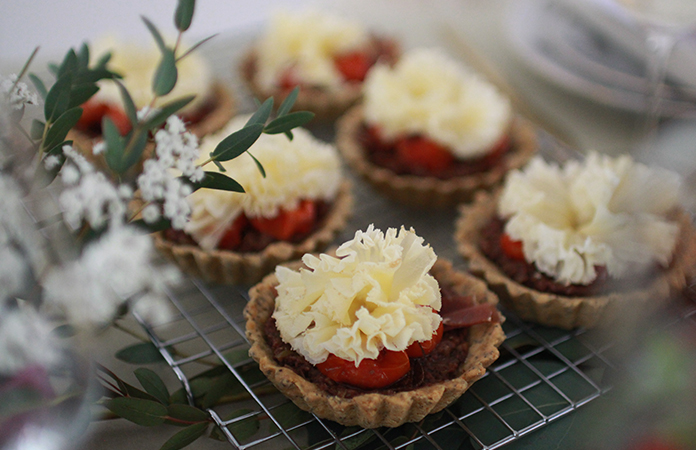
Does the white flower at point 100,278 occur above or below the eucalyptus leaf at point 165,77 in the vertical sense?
below

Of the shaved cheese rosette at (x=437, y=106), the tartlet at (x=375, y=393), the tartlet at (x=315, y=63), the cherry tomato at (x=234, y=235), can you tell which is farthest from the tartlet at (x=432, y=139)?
the tartlet at (x=375, y=393)

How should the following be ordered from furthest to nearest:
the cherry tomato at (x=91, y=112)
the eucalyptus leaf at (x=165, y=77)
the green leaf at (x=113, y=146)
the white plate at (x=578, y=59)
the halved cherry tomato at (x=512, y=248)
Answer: the white plate at (x=578, y=59) < the cherry tomato at (x=91, y=112) < the halved cherry tomato at (x=512, y=248) < the eucalyptus leaf at (x=165, y=77) < the green leaf at (x=113, y=146)

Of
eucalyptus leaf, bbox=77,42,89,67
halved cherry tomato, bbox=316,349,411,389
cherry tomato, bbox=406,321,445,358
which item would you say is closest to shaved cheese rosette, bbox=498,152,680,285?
cherry tomato, bbox=406,321,445,358

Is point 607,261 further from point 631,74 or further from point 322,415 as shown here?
point 631,74

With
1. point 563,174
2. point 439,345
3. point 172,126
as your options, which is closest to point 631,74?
point 563,174

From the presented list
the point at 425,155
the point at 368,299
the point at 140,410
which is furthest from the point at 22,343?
the point at 425,155

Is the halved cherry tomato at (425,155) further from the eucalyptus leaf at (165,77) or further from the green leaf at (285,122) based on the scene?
the eucalyptus leaf at (165,77)

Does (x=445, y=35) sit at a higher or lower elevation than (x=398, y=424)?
higher
